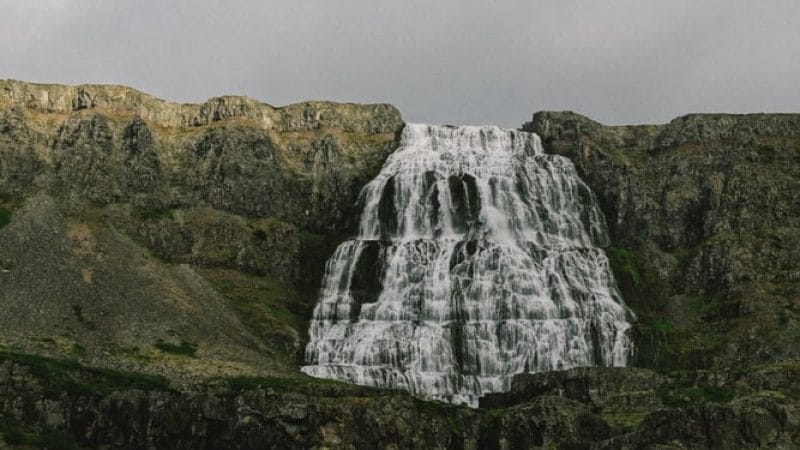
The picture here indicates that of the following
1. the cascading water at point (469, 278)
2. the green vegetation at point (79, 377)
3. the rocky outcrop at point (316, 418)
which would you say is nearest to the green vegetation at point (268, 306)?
the cascading water at point (469, 278)

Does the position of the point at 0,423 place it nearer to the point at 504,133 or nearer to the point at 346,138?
the point at 346,138

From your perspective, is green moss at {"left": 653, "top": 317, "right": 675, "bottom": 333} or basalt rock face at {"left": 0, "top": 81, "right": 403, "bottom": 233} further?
basalt rock face at {"left": 0, "top": 81, "right": 403, "bottom": 233}

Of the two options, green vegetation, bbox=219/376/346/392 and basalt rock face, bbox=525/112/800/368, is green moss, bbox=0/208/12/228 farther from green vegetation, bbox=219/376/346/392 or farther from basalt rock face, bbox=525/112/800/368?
basalt rock face, bbox=525/112/800/368

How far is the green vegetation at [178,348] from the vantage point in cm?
9250

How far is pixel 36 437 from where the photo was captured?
67.8 meters

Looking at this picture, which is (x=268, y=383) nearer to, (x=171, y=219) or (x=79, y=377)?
(x=79, y=377)

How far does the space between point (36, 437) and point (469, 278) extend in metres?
56.3

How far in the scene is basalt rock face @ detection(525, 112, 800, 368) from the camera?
105188 mm

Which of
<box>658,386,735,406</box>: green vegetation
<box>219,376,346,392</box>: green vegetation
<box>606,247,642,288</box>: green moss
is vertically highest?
<box>606,247,642,288</box>: green moss

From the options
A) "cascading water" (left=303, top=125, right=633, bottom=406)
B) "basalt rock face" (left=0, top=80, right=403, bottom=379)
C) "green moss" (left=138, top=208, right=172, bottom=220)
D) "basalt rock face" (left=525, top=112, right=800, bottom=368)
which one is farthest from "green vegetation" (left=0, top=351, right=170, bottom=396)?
"basalt rock face" (left=525, top=112, right=800, bottom=368)

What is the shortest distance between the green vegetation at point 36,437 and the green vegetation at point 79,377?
15.5ft

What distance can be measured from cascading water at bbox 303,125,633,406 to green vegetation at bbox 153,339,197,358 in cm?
1319

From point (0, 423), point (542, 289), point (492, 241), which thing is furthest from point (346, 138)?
point (0, 423)

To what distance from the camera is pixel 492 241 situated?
385 ft
